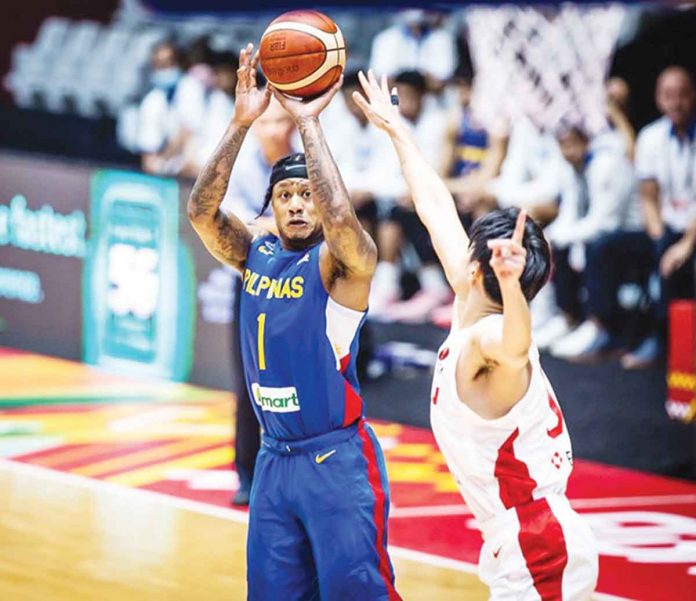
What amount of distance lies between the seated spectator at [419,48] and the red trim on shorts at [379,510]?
6287 millimetres

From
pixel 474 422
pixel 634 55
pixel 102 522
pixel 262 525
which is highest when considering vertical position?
pixel 634 55

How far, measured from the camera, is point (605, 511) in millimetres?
7703

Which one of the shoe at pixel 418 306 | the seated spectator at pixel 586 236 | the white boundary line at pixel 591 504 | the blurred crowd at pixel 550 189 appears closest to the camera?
the white boundary line at pixel 591 504

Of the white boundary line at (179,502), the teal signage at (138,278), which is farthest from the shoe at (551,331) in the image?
the white boundary line at (179,502)

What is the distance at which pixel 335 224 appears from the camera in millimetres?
4539

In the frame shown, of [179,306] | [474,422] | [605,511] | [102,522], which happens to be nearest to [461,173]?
[179,306]

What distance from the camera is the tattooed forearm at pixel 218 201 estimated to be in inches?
194

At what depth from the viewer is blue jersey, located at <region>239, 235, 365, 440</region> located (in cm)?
472

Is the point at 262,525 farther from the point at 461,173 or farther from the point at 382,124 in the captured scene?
the point at 461,173

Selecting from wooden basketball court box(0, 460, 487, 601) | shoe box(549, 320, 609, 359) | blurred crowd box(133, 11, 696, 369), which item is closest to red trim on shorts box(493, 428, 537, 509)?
wooden basketball court box(0, 460, 487, 601)

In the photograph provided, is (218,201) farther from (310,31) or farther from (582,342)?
(582,342)

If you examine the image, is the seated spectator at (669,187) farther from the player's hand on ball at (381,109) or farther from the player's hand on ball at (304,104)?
the player's hand on ball at (304,104)

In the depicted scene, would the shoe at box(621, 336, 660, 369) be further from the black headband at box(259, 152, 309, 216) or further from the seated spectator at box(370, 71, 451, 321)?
the black headband at box(259, 152, 309, 216)

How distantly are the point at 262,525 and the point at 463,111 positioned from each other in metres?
6.33
